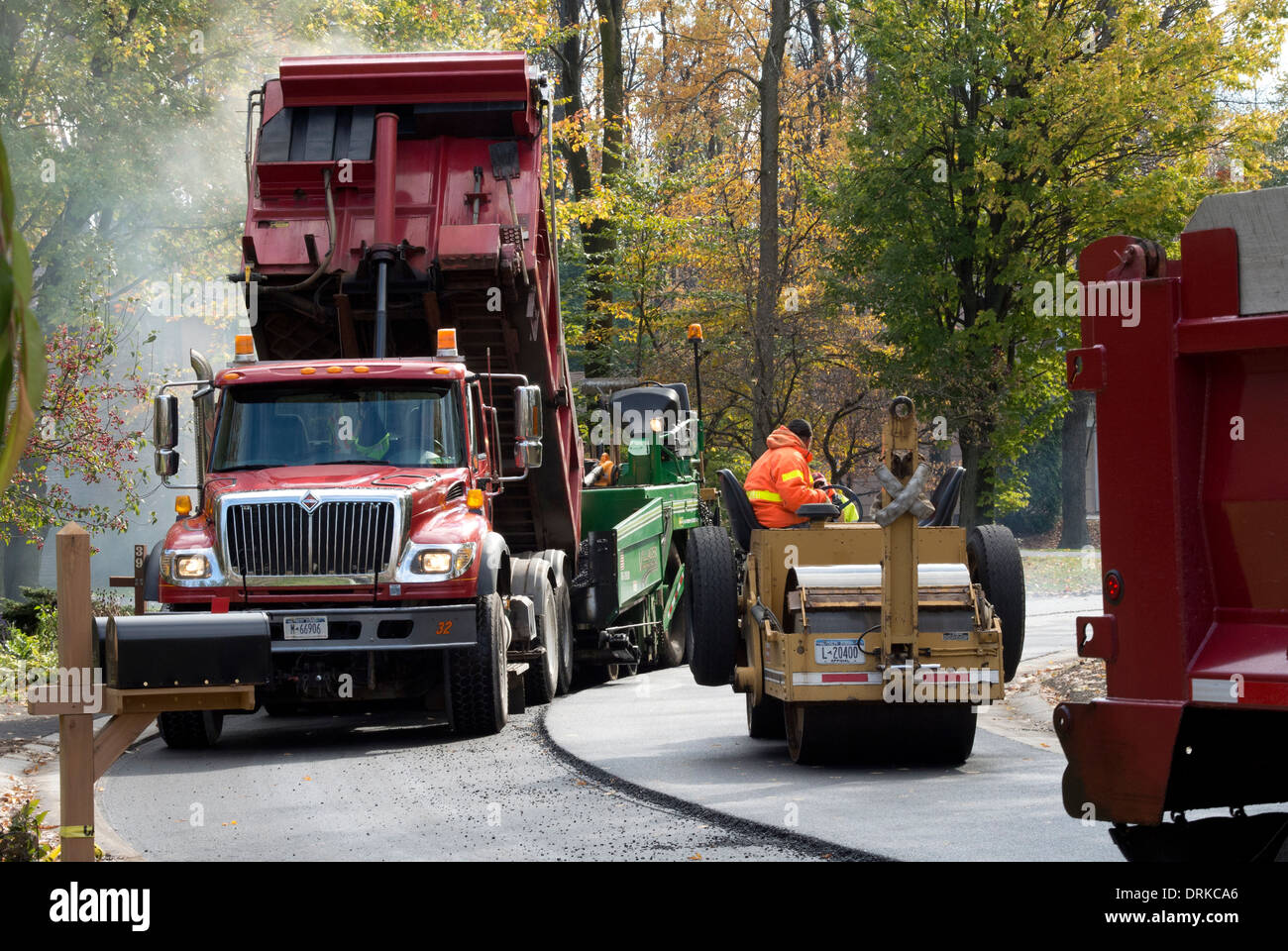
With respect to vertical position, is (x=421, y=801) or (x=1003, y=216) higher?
(x=1003, y=216)

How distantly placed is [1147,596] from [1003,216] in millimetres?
20232

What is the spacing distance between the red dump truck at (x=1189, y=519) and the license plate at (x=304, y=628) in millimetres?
7099

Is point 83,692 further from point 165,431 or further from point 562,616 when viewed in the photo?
point 562,616

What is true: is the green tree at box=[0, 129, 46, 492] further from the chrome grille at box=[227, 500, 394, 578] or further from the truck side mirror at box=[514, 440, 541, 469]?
the truck side mirror at box=[514, 440, 541, 469]

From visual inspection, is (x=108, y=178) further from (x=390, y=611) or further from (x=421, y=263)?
(x=390, y=611)

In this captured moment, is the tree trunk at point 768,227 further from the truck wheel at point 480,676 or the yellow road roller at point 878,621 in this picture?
the yellow road roller at point 878,621

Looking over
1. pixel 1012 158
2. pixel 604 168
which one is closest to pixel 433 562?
pixel 1012 158

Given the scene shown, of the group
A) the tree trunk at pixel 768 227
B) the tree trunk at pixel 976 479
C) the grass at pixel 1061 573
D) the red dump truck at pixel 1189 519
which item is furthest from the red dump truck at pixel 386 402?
the grass at pixel 1061 573

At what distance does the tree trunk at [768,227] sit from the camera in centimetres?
2508

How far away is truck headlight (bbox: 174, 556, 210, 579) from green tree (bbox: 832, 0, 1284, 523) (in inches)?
579

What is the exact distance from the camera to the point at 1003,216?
24.1m

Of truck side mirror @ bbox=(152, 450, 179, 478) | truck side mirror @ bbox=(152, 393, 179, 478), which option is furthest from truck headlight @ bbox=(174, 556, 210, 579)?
truck side mirror @ bbox=(152, 450, 179, 478)
